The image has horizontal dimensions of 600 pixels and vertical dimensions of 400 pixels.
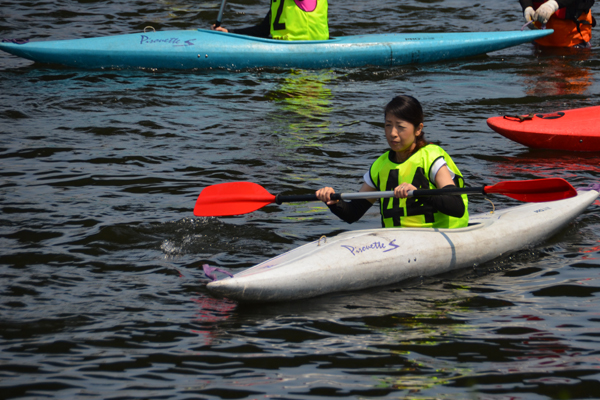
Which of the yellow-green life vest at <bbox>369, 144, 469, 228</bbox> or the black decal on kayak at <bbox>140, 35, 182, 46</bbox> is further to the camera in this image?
the black decal on kayak at <bbox>140, 35, 182, 46</bbox>

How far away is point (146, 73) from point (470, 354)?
6.97 m

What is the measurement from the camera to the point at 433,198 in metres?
3.57

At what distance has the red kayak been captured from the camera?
5.89 metres

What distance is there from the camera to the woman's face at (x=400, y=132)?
11.4 feet

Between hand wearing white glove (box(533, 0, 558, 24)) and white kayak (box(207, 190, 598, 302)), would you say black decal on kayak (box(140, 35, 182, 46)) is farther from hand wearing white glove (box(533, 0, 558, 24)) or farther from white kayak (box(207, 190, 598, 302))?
white kayak (box(207, 190, 598, 302))

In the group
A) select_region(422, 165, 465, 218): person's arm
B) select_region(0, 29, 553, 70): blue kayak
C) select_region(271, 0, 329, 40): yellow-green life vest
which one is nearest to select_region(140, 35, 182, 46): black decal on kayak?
select_region(0, 29, 553, 70): blue kayak

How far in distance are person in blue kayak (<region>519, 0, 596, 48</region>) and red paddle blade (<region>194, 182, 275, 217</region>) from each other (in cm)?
674

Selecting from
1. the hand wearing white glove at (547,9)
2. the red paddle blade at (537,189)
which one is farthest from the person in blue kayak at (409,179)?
the hand wearing white glove at (547,9)

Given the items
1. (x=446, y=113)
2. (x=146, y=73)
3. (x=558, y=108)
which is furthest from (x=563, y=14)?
(x=146, y=73)

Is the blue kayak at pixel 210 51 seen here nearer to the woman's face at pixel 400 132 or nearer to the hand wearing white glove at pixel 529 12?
the hand wearing white glove at pixel 529 12

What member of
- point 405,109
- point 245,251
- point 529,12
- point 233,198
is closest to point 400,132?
point 405,109

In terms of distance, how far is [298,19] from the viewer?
888 centimetres

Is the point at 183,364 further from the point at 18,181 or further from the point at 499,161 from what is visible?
the point at 499,161

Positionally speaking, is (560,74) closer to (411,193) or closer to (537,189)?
(537,189)
